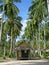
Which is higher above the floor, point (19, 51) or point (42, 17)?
point (42, 17)

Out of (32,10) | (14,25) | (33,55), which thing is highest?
(32,10)

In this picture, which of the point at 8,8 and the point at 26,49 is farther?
the point at 8,8

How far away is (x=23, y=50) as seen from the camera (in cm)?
4312

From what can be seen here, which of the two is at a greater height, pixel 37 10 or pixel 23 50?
pixel 37 10

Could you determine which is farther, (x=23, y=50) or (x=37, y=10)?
(x=37, y=10)

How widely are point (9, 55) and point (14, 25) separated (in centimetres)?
860

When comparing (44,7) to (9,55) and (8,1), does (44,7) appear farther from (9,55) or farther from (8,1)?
(9,55)

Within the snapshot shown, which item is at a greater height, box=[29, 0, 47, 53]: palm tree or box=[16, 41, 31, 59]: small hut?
box=[29, 0, 47, 53]: palm tree

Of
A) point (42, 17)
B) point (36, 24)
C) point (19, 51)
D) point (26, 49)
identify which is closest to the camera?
point (26, 49)

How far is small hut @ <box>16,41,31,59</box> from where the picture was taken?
1626 inches

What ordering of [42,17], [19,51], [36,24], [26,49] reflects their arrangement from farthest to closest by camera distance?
[36,24] → [42,17] → [19,51] → [26,49]

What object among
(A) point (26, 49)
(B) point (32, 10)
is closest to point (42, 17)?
(B) point (32, 10)

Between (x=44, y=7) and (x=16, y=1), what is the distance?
6.35 metres

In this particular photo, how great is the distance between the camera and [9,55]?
149 feet
